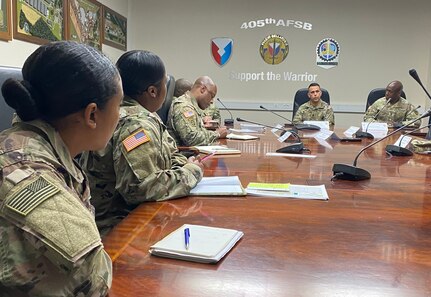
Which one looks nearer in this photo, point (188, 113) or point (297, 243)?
point (297, 243)

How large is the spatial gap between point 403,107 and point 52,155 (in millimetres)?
5013

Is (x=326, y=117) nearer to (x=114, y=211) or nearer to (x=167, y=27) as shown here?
(x=167, y=27)

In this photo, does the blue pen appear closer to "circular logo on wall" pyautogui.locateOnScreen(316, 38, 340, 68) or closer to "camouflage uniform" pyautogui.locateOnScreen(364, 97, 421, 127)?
"camouflage uniform" pyautogui.locateOnScreen(364, 97, 421, 127)

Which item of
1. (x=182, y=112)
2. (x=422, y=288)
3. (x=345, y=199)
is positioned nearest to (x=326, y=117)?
(x=182, y=112)

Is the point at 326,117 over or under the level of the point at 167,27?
under

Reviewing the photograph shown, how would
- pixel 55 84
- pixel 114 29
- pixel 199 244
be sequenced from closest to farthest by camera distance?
pixel 55 84 → pixel 199 244 → pixel 114 29

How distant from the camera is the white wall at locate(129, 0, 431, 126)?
5.82 m

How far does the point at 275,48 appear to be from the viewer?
602 centimetres

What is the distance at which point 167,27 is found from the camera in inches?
244

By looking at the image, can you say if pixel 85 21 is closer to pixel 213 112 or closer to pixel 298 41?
pixel 213 112

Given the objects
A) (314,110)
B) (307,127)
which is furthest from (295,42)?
(307,127)

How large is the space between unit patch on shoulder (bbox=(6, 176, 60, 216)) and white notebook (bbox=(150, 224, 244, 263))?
12.1 inches

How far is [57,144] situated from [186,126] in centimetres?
224

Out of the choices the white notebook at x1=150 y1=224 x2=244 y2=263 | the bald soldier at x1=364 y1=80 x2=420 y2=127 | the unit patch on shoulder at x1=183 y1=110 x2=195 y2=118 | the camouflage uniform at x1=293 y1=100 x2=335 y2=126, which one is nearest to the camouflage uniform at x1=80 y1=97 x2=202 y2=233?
the white notebook at x1=150 y1=224 x2=244 y2=263
